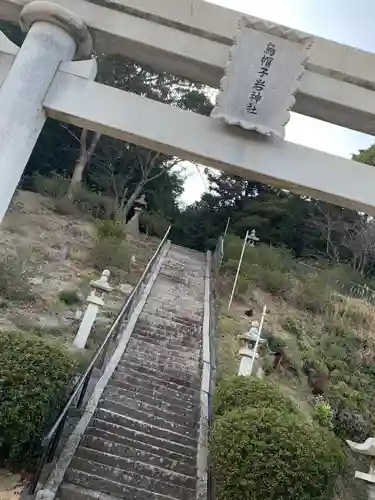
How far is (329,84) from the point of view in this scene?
14.7 ft

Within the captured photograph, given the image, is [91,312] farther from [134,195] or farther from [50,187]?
[134,195]

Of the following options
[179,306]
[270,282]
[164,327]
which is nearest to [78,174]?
[270,282]

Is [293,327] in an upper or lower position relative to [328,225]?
lower

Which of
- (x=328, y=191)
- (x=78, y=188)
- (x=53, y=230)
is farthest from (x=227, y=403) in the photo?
(x=78, y=188)

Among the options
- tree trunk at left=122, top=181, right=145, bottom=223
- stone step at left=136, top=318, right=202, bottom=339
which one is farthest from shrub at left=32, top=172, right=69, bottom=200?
stone step at left=136, top=318, right=202, bottom=339

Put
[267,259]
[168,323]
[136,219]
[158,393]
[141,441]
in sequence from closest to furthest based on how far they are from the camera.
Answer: [141,441], [158,393], [168,323], [267,259], [136,219]

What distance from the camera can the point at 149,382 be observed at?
8680 mm

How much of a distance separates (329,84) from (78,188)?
18.2 meters

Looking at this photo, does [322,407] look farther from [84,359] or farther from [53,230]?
[53,230]

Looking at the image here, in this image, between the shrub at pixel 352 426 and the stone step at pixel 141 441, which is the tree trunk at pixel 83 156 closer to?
the shrub at pixel 352 426

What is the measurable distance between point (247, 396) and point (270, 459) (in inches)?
47.6

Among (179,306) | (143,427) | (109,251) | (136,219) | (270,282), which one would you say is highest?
(136,219)

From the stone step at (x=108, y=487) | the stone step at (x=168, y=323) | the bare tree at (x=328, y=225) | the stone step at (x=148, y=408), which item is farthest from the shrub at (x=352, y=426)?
the bare tree at (x=328, y=225)

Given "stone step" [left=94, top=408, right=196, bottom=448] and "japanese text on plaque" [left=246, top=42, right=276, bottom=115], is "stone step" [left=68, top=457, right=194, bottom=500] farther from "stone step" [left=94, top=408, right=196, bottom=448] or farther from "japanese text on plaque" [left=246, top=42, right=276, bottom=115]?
"japanese text on plaque" [left=246, top=42, right=276, bottom=115]
